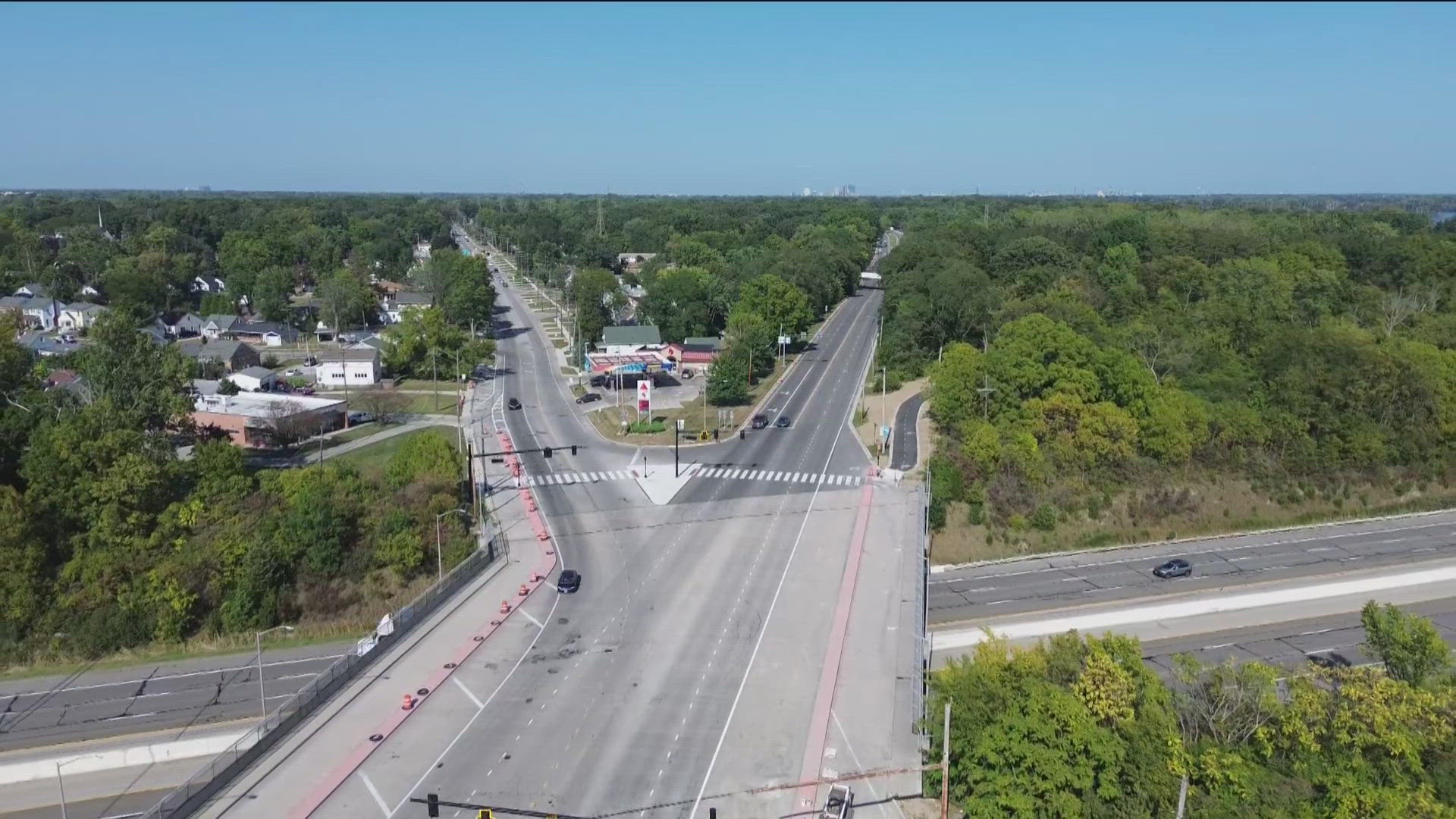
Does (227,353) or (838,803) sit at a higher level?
(227,353)

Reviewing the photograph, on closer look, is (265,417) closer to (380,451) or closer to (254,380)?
(380,451)

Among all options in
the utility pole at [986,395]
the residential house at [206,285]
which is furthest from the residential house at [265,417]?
the residential house at [206,285]

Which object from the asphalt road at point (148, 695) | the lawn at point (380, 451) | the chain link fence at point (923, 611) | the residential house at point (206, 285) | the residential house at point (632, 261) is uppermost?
the residential house at point (632, 261)

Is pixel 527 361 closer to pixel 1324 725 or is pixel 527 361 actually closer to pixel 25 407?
pixel 25 407

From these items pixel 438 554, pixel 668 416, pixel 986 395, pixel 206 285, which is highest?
pixel 206 285

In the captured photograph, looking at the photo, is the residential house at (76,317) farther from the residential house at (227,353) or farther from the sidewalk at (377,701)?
the sidewalk at (377,701)

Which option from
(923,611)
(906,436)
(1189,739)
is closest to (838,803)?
(1189,739)

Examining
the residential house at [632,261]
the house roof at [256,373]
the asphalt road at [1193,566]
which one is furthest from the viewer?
the residential house at [632,261]
